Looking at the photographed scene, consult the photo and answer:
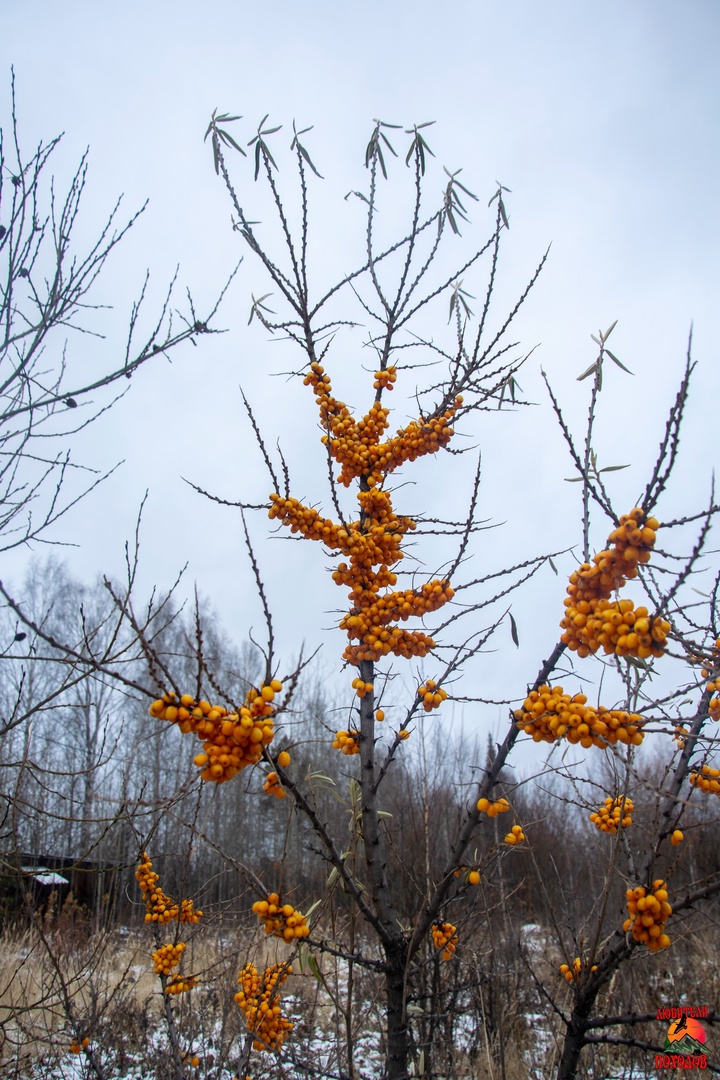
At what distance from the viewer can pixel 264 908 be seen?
5.68 ft

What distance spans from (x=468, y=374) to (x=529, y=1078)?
525 centimetres

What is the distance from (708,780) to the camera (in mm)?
2389

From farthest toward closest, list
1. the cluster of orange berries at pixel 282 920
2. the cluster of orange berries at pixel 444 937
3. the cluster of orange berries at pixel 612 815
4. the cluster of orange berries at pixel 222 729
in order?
the cluster of orange berries at pixel 444 937
the cluster of orange berries at pixel 612 815
the cluster of orange berries at pixel 282 920
the cluster of orange berries at pixel 222 729

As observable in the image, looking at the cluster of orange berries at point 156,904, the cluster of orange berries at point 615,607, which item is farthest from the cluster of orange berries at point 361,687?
the cluster of orange berries at point 156,904

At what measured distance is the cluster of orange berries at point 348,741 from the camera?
7.82 ft

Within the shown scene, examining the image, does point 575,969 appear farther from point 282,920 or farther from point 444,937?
point 282,920

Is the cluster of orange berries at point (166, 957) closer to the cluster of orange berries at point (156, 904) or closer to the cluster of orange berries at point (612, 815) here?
the cluster of orange berries at point (156, 904)

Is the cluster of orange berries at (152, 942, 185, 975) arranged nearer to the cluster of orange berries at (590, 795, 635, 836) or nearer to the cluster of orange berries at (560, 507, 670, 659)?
the cluster of orange berries at (590, 795, 635, 836)

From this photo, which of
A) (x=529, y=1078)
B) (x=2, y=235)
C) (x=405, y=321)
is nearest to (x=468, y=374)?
(x=405, y=321)

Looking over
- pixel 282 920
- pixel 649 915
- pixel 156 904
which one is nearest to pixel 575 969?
pixel 649 915

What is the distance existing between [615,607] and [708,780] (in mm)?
1353

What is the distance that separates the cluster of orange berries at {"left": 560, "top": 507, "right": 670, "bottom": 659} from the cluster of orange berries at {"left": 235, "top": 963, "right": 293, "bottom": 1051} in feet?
6.91

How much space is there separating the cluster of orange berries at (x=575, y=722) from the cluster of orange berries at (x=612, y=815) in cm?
106

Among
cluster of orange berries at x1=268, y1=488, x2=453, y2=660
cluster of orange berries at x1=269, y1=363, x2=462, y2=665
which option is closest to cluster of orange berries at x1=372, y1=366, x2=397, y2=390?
cluster of orange berries at x1=269, y1=363, x2=462, y2=665
